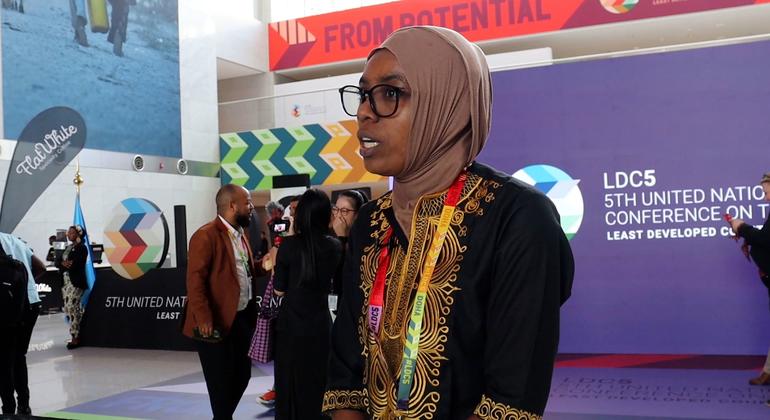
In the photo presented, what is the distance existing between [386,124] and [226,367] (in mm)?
2607

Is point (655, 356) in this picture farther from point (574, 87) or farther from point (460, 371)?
point (460, 371)

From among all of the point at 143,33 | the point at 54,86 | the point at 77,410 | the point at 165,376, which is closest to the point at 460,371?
the point at 77,410

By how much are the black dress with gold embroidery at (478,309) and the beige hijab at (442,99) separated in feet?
0.18

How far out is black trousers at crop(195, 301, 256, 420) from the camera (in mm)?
3355

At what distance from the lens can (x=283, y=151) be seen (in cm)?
1069

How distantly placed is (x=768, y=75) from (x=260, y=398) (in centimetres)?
417

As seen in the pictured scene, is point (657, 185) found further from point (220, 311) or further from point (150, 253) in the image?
point (150, 253)

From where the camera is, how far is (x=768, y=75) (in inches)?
196

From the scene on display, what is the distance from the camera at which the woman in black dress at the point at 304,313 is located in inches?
126

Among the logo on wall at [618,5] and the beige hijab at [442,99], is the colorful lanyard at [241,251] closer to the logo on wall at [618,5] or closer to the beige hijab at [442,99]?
the beige hijab at [442,99]

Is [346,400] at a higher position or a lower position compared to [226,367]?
higher

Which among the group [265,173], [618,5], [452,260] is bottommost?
[452,260]

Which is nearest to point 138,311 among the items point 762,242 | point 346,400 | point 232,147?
point 232,147

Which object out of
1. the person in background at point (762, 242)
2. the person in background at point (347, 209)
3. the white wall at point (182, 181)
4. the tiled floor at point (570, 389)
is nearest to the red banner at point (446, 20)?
the white wall at point (182, 181)
